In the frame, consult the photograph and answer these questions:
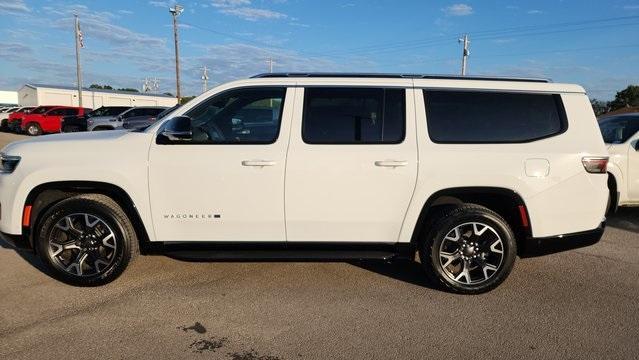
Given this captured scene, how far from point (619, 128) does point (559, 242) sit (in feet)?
12.4

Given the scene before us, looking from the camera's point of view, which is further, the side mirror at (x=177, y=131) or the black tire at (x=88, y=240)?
→ the black tire at (x=88, y=240)

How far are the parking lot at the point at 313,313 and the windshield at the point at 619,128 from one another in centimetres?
239

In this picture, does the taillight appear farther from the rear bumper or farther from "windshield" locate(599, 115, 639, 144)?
"windshield" locate(599, 115, 639, 144)

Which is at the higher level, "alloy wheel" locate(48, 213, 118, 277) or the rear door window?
the rear door window

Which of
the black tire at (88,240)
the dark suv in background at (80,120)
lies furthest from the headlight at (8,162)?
the dark suv in background at (80,120)

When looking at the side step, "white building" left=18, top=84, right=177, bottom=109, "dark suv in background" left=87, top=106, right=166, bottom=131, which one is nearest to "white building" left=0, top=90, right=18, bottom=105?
"white building" left=18, top=84, right=177, bottom=109

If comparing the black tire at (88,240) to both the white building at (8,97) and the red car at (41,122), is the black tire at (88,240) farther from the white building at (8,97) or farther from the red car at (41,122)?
the white building at (8,97)

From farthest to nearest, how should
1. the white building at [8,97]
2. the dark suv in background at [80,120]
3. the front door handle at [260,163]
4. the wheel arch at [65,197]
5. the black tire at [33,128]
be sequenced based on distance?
1. the white building at [8,97]
2. the black tire at [33,128]
3. the dark suv in background at [80,120]
4. the wheel arch at [65,197]
5. the front door handle at [260,163]

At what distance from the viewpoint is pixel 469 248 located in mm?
4102

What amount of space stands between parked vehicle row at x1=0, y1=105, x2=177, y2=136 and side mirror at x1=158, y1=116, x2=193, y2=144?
17319 mm

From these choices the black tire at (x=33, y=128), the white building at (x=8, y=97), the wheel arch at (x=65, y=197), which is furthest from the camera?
the white building at (x=8, y=97)

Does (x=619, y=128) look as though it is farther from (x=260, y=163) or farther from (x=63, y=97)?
(x=63, y=97)

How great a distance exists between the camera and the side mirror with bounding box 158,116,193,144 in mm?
3783

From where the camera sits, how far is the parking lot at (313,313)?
126 inches
